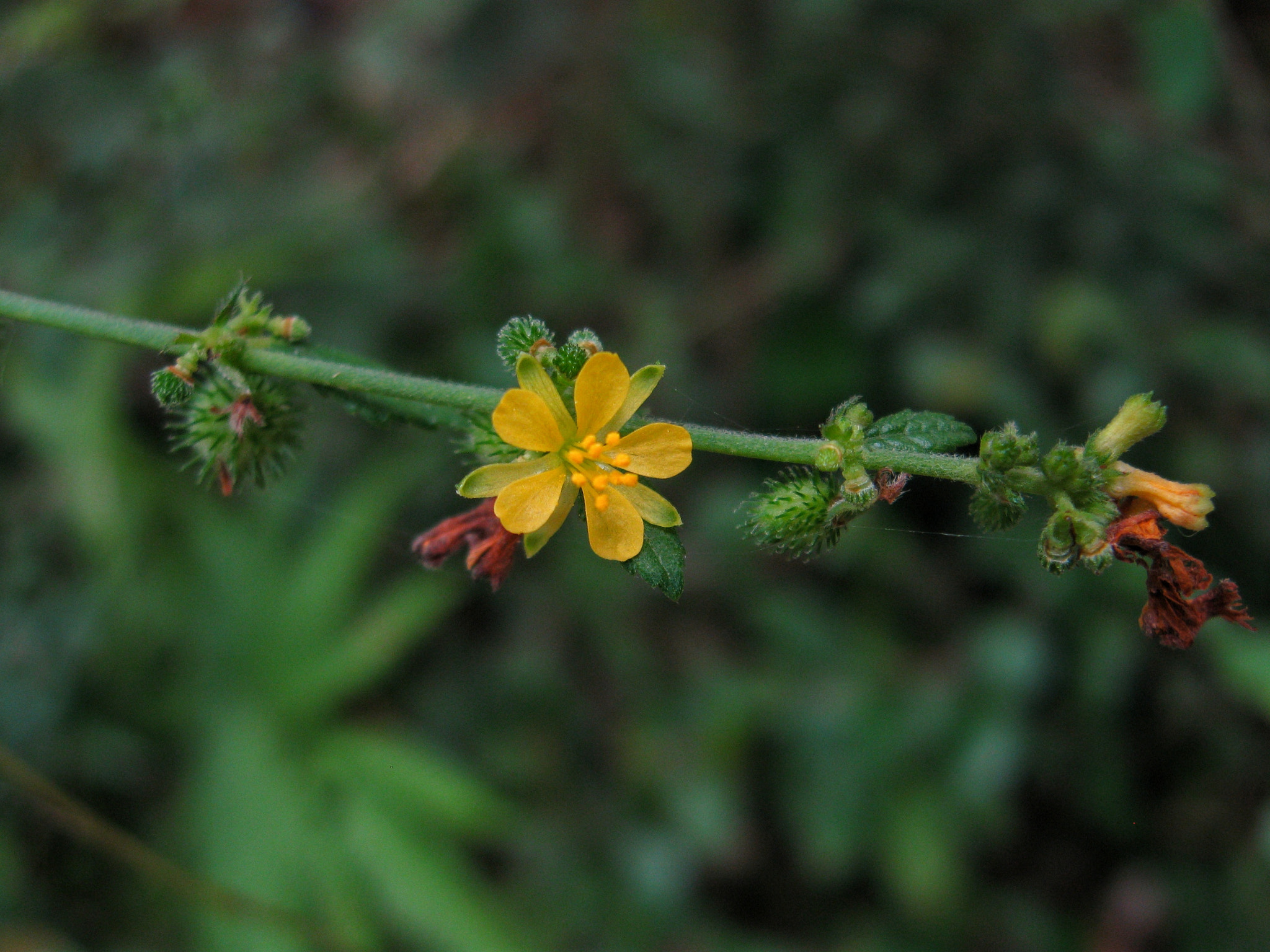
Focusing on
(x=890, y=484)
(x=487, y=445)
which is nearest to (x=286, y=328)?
(x=487, y=445)

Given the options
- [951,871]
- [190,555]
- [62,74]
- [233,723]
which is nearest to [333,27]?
[62,74]

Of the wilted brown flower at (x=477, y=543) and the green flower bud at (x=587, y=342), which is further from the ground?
the green flower bud at (x=587, y=342)

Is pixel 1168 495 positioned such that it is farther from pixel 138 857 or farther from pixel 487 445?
pixel 138 857

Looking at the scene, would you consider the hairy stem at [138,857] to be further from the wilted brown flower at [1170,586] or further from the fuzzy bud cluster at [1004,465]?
the wilted brown flower at [1170,586]

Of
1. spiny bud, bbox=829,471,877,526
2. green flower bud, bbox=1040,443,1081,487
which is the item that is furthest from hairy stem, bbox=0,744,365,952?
green flower bud, bbox=1040,443,1081,487

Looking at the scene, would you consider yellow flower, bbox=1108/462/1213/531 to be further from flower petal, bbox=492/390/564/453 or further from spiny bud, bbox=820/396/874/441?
flower petal, bbox=492/390/564/453

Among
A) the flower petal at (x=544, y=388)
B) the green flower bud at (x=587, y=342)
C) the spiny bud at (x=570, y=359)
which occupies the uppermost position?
the green flower bud at (x=587, y=342)

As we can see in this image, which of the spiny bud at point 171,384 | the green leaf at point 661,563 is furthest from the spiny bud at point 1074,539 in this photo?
the spiny bud at point 171,384
